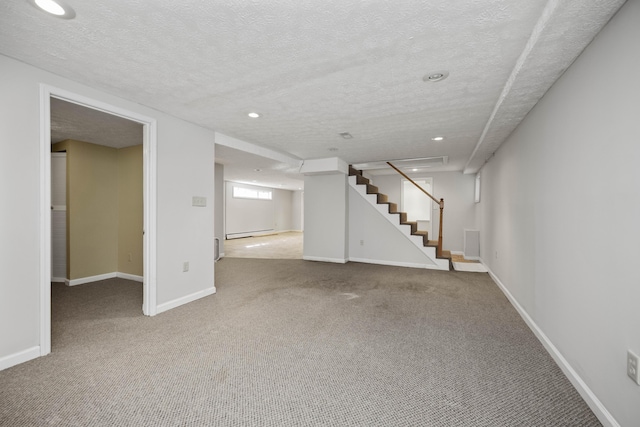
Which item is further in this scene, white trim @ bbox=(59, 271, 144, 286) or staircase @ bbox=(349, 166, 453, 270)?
staircase @ bbox=(349, 166, 453, 270)

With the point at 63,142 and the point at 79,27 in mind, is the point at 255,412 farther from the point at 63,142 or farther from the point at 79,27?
the point at 63,142

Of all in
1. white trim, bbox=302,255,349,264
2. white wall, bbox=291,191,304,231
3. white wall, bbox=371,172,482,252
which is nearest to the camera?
white trim, bbox=302,255,349,264

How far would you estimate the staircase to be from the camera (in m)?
5.54

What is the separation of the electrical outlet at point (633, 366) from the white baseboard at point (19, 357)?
12.7 feet

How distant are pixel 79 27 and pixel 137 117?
1.28 meters

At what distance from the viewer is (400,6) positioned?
56.6 inches

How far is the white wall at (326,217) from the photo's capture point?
245 inches

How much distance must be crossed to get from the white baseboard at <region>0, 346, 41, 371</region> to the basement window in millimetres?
8474

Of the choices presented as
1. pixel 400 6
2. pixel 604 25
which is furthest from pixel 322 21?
pixel 604 25

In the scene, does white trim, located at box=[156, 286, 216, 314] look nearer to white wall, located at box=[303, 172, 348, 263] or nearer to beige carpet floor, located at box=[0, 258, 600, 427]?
beige carpet floor, located at box=[0, 258, 600, 427]

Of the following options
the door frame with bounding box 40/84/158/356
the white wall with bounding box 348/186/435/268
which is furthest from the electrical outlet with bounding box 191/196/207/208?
the white wall with bounding box 348/186/435/268

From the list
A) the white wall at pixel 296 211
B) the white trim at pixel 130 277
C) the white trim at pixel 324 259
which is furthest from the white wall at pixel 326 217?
the white wall at pixel 296 211

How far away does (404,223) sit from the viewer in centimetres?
592

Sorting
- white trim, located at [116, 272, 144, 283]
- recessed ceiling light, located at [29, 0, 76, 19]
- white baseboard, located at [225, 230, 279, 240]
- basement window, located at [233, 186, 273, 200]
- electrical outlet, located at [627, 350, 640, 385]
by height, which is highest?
recessed ceiling light, located at [29, 0, 76, 19]
